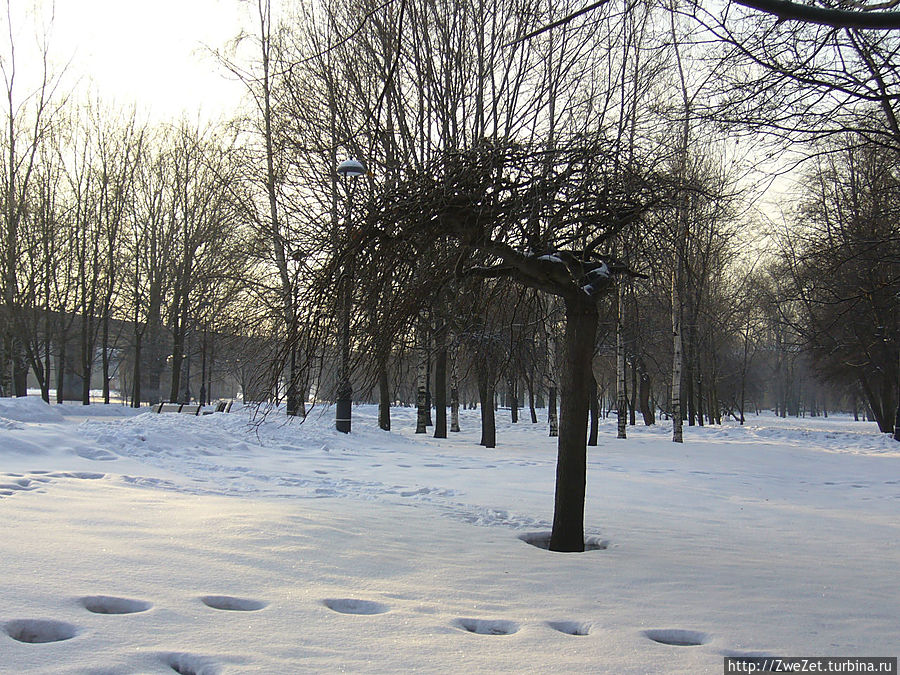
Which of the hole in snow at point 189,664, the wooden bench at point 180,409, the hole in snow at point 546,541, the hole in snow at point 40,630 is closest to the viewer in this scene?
the hole in snow at point 189,664

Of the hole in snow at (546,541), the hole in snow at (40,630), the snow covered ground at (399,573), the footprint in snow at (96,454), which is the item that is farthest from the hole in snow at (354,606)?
the footprint in snow at (96,454)

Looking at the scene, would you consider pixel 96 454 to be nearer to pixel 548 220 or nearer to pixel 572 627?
pixel 548 220

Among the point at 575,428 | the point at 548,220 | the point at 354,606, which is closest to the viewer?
the point at 354,606

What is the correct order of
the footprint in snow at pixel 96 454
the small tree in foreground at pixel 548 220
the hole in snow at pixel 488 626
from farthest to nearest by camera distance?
1. the footprint in snow at pixel 96 454
2. the small tree in foreground at pixel 548 220
3. the hole in snow at pixel 488 626

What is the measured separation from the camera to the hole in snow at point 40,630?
300 cm

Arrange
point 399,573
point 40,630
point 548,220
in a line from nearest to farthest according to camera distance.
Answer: point 40,630 → point 399,573 → point 548,220

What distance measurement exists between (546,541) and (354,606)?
9.58ft

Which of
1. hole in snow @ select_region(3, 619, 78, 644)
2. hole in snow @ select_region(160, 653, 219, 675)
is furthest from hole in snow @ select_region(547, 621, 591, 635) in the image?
hole in snow @ select_region(3, 619, 78, 644)

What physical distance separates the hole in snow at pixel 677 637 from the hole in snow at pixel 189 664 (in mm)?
2321

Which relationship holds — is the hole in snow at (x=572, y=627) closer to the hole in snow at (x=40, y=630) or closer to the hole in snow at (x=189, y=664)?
the hole in snow at (x=189, y=664)

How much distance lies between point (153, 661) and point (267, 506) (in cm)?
390

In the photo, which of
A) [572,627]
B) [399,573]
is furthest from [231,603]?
[572,627]

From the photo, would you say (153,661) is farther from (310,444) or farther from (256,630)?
(310,444)

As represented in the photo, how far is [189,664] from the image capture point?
111 inches
